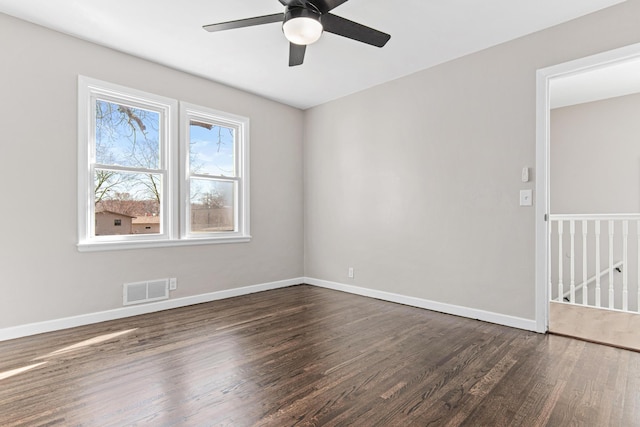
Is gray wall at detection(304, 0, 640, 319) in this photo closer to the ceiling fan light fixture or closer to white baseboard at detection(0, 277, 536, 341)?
white baseboard at detection(0, 277, 536, 341)

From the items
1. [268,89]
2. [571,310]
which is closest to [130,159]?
[268,89]

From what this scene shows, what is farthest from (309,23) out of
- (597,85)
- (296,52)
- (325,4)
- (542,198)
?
(597,85)

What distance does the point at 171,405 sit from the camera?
1.83 m

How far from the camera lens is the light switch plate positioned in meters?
3.04

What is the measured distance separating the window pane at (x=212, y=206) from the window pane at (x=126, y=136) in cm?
61

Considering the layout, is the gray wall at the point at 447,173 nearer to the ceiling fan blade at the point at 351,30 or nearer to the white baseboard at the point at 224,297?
the white baseboard at the point at 224,297

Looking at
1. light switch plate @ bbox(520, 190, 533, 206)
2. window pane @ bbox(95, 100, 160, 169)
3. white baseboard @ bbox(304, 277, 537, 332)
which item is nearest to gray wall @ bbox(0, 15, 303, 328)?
window pane @ bbox(95, 100, 160, 169)

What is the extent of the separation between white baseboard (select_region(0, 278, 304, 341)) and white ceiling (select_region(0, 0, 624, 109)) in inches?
106

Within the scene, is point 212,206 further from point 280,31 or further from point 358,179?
point 280,31

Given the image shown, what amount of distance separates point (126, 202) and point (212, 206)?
1028 mm

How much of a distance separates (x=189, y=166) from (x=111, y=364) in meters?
2.37

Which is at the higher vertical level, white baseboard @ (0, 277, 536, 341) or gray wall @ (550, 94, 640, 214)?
gray wall @ (550, 94, 640, 214)

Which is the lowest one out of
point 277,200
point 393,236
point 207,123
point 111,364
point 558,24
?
point 111,364

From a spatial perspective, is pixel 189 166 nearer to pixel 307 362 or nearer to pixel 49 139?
pixel 49 139
